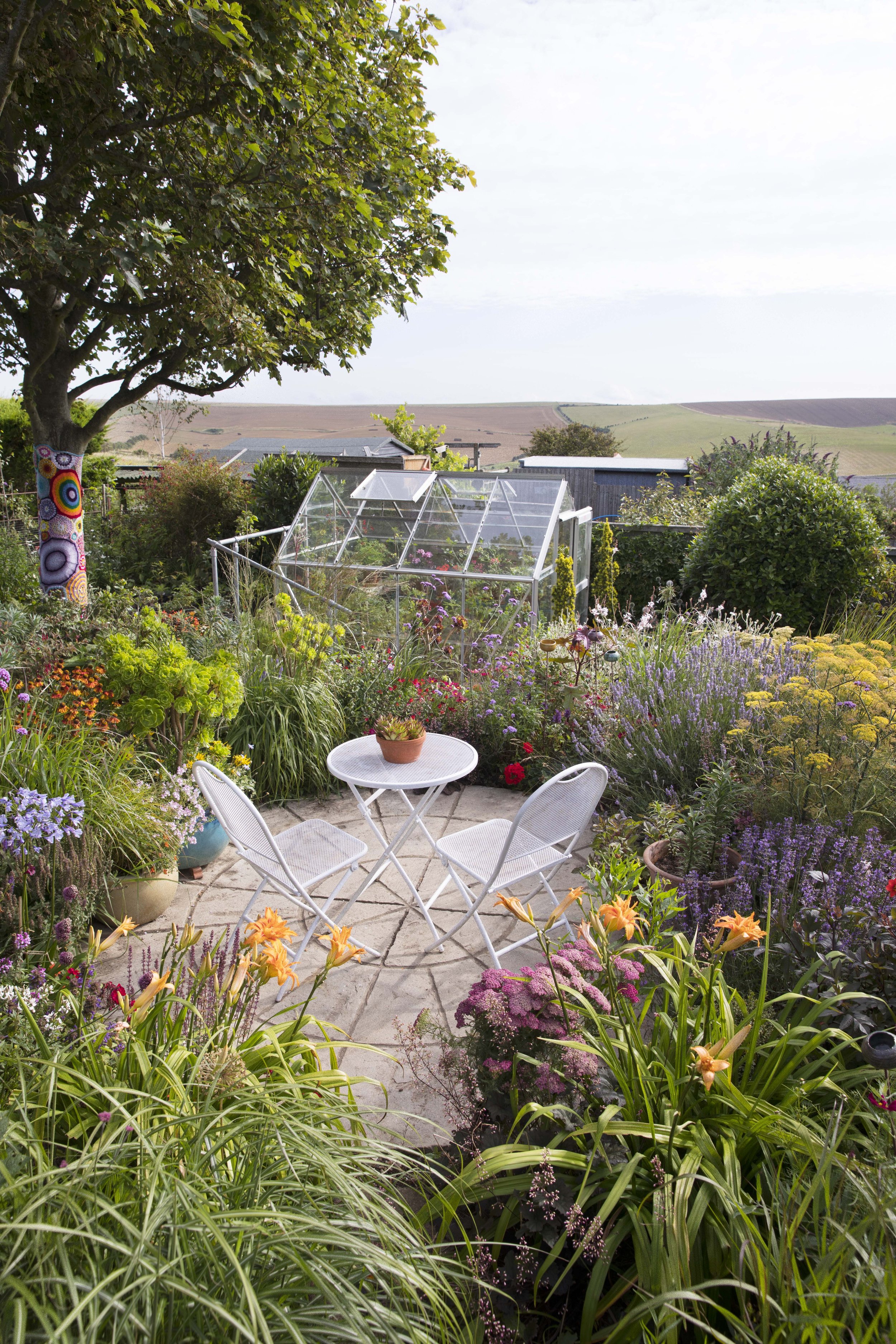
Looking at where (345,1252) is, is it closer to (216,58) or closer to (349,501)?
(216,58)

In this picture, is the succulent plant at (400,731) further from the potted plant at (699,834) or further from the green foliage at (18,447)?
the green foliage at (18,447)

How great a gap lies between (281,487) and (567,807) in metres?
9.78

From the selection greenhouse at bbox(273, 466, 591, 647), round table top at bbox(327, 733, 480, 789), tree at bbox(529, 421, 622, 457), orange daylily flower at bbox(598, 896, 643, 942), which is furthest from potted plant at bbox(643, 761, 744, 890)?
tree at bbox(529, 421, 622, 457)

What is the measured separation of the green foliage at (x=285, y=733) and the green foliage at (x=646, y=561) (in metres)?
6.36

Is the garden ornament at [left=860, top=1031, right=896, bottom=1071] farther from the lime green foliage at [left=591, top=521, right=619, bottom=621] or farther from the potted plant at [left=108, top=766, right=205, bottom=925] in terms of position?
the lime green foliage at [left=591, top=521, right=619, bottom=621]

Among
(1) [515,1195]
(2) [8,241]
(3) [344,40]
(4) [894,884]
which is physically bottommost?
(1) [515,1195]

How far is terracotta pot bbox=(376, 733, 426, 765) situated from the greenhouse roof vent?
5069 mm

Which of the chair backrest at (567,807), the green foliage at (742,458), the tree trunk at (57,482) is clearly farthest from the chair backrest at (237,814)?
the green foliage at (742,458)

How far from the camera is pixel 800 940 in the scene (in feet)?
8.06

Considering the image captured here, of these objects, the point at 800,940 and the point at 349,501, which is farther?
the point at 349,501

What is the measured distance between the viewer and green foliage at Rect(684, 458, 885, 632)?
8.09 m

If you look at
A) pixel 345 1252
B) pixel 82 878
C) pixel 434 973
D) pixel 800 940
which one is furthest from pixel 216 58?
pixel 345 1252

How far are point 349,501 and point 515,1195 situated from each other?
7.99 metres

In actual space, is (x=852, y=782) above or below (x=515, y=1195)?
above
